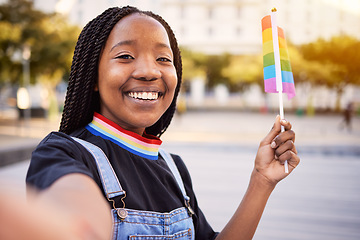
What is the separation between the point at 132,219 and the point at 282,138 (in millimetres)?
562

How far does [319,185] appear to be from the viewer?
23.2 feet

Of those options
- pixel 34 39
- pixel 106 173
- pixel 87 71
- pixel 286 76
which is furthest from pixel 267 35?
pixel 34 39

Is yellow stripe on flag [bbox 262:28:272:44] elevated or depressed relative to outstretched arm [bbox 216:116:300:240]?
elevated

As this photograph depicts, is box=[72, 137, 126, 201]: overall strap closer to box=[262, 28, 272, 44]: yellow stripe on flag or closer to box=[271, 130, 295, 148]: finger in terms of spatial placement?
box=[271, 130, 295, 148]: finger

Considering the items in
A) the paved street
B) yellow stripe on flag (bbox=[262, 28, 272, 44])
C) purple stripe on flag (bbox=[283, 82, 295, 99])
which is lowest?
the paved street

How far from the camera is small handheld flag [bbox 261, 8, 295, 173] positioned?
1405 mm

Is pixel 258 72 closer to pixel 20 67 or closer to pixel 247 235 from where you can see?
pixel 20 67

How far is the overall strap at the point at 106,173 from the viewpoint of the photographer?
1017 millimetres

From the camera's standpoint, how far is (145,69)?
1.17 metres

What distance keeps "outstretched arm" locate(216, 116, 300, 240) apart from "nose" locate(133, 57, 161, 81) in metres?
0.45

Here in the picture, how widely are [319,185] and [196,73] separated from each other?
26320 millimetres

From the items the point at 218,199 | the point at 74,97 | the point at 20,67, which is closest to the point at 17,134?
the point at 20,67

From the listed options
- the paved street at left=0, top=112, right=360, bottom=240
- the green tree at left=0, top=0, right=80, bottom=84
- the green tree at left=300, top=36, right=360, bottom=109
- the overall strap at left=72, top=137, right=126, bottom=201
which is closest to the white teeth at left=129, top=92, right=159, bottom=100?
the overall strap at left=72, top=137, right=126, bottom=201

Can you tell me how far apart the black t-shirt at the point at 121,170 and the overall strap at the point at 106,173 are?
0.01 m
